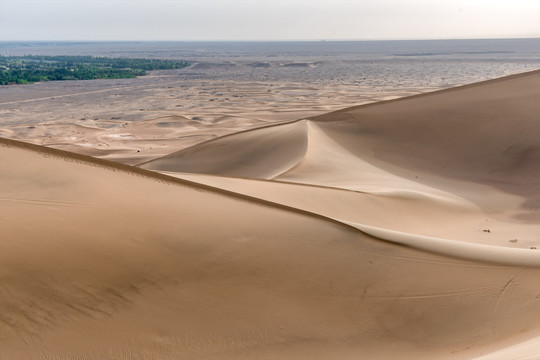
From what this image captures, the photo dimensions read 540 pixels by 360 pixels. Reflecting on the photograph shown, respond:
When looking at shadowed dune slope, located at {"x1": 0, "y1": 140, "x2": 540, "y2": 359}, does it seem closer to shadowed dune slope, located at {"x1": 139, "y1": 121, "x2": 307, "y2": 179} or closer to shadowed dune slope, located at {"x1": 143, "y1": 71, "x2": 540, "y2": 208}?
shadowed dune slope, located at {"x1": 143, "y1": 71, "x2": 540, "y2": 208}

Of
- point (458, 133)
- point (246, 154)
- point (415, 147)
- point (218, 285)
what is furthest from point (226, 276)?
point (458, 133)

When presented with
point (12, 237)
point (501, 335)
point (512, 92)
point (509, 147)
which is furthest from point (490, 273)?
point (512, 92)

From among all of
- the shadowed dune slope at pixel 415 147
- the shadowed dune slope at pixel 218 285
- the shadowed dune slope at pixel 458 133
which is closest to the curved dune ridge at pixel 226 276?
the shadowed dune slope at pixel 218 285

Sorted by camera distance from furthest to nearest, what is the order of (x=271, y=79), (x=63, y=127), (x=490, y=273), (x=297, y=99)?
(x=271, y=79) < (x=297, y=99) < (x=63, y=127) < (x=490, y=273)

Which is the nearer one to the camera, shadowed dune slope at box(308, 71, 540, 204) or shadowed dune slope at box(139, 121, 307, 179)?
shadowed dune slope at box(308, 71, 540, 204)

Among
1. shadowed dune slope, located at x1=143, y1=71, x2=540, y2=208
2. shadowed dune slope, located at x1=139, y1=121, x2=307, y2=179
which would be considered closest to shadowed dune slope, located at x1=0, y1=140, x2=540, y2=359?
shadowed dune slope, located at x1=143, y1=71, x2=540, y2=208

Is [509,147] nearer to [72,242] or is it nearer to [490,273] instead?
[490,273]
